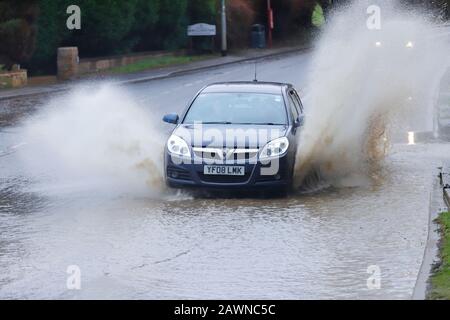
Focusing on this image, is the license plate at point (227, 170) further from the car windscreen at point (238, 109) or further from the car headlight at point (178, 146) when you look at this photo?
the car windscreen at point (238, 109)

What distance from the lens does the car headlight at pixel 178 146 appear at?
16.0 meters

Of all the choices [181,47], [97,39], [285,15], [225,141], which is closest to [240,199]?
[225,141]

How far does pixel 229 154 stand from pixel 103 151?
4.31 meters

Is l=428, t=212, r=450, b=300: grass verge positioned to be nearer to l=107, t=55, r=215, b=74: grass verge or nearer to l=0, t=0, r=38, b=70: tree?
l=0, t=0, r=38, b=70: tree

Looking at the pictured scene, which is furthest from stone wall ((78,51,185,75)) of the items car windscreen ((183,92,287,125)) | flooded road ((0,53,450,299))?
car windscreen ((183,92,287,125))

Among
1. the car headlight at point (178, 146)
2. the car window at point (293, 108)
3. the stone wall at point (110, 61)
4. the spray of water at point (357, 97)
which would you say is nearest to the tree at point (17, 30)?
the stone wall at point (110, 61)

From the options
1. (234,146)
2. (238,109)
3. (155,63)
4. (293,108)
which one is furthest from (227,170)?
(155,63)

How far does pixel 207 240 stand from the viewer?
505 inches

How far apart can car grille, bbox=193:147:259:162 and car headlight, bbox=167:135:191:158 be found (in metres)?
0.23

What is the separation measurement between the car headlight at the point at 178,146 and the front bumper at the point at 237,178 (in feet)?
0.55

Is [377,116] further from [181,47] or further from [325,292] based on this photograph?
[181,47]

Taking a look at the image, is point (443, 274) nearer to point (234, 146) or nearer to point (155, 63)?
point (234, 146)

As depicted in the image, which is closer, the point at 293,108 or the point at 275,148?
the point at 275,148

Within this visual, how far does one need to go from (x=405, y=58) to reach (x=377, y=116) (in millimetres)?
5275
